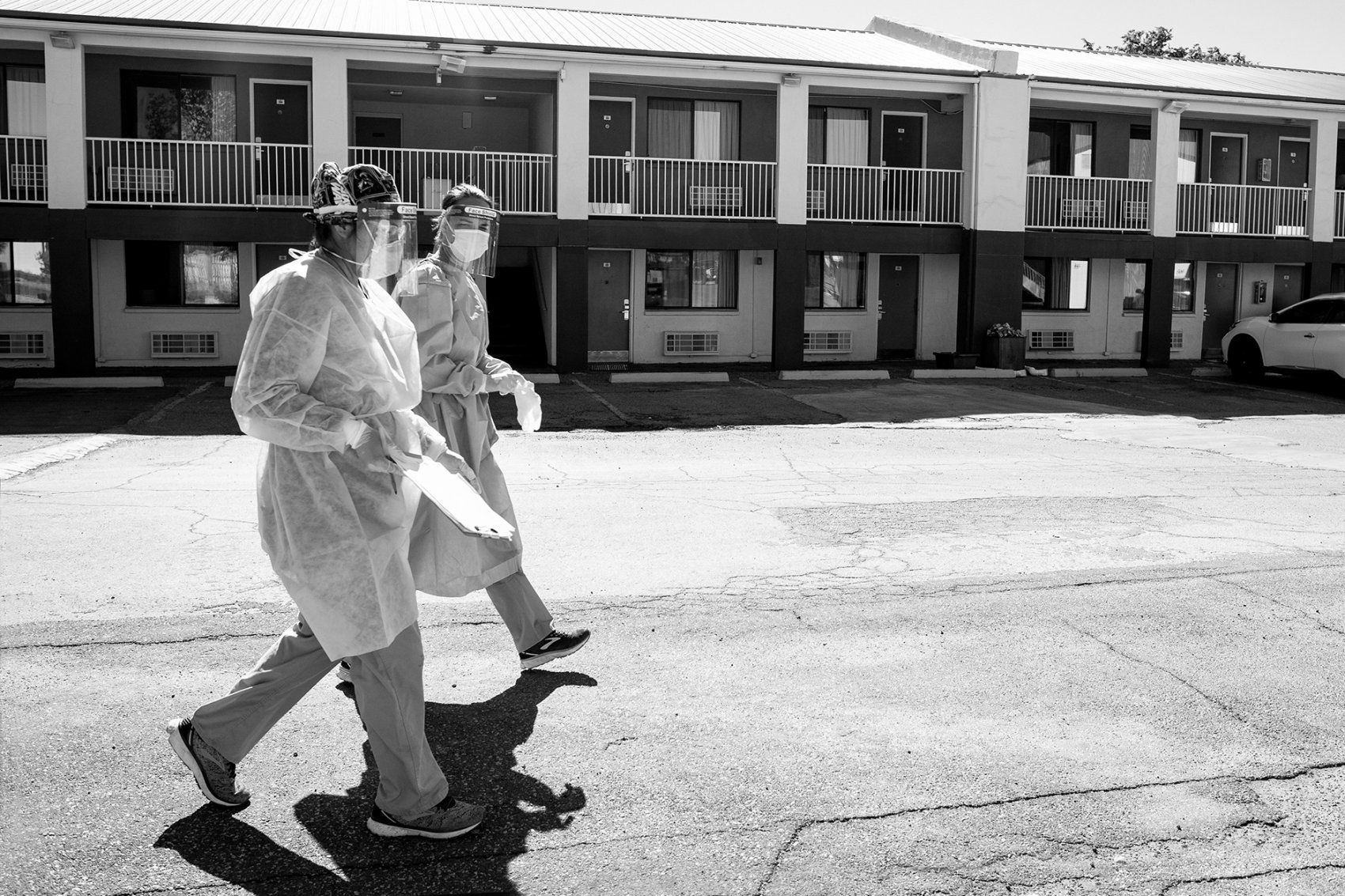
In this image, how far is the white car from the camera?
63.1 ft

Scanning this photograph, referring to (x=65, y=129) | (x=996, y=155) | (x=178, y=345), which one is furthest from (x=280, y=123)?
(x=996, y=155)

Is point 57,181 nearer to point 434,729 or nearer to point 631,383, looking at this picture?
point 631,383

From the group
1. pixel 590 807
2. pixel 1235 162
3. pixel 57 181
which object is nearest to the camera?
pixel 590 807

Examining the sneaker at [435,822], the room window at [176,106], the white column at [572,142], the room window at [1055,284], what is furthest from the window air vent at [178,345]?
the sneaker at [435,822]

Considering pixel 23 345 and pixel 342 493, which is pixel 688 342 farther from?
pixel 342 493

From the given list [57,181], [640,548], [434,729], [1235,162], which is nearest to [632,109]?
[57,181]

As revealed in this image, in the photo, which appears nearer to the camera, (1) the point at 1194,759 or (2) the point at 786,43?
(1) the point at 1194,759

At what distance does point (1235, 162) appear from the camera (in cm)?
2653

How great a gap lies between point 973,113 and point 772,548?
55.7ft

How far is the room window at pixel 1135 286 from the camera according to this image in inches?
1014

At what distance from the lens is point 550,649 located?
5031 millimetres

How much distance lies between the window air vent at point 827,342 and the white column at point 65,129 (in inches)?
504

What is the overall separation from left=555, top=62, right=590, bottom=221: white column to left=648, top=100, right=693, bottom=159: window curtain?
229 cm

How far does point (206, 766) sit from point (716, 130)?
20589 millimetres
